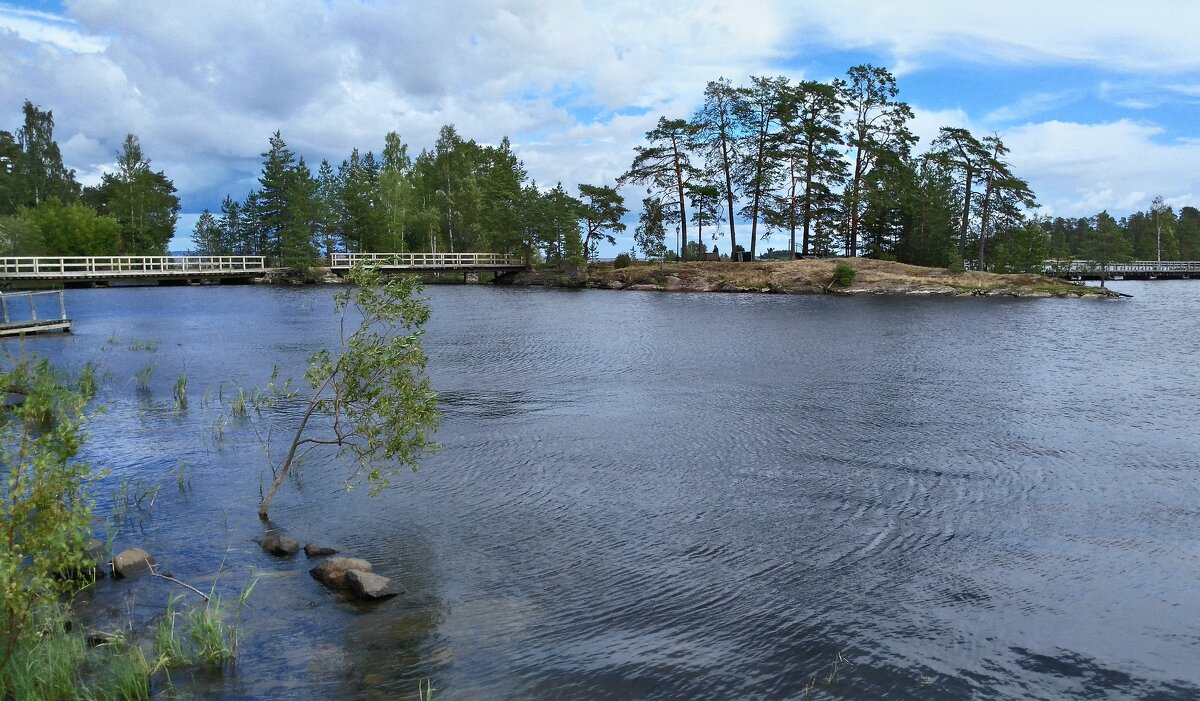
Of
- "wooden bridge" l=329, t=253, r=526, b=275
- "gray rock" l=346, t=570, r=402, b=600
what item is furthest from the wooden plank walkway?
"gray rock" l=346, t=570, r=402, b=600

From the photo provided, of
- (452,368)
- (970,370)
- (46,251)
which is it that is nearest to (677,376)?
(452,368)

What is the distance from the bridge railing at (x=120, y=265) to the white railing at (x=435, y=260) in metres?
9.31

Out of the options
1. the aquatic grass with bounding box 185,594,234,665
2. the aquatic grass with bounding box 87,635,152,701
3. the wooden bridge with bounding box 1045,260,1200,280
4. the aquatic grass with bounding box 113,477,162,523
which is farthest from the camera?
the wooden bridge with bounding box 1045,260,1200,280

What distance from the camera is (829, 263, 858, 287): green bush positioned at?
237ft

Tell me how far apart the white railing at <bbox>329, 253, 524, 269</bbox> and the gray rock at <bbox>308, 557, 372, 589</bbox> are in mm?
81906

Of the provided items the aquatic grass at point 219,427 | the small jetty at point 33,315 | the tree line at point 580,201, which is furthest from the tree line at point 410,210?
the aquatic grass at point 219,427

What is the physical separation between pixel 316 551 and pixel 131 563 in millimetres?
2422

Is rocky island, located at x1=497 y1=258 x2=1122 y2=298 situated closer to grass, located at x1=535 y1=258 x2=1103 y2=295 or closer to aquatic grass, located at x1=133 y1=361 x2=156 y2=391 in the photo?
grass, located at x1=535 y1=258 x2=1103 y2=295

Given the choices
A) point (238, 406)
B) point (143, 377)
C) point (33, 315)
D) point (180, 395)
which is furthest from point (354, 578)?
point (33, 315)

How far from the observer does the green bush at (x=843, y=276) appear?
72125 mm

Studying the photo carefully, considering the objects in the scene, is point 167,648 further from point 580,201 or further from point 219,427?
point 580,201

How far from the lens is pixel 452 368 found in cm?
2958

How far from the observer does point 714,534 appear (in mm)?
12680

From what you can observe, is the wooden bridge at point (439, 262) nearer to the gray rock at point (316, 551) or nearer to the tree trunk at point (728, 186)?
the tree trunk at point (728, 186)
